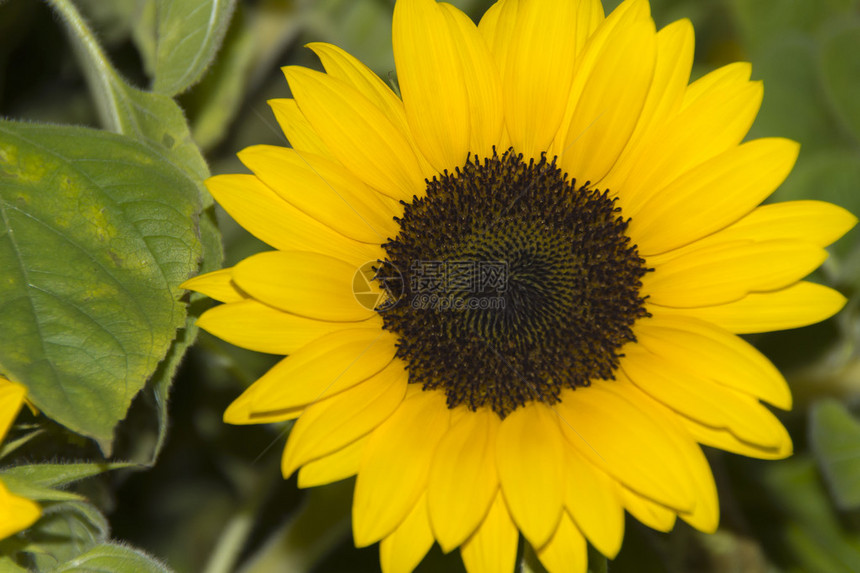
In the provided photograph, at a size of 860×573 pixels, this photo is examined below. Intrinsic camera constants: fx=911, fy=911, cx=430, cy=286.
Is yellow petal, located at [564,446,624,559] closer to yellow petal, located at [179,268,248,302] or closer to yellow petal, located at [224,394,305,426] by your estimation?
yellow petal, located at [224,394,305,426]

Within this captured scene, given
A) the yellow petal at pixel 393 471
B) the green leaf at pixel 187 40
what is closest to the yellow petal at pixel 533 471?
the yellow petal at pixel 393 471

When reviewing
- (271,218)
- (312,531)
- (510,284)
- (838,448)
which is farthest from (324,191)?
(838,448)

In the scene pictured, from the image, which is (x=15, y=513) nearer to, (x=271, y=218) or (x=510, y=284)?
(x=271, y=218)

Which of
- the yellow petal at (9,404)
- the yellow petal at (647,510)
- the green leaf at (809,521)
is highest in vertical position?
the yellow petal at (9,404)

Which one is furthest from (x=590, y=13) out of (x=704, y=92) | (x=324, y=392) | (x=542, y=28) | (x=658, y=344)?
(x=324, y=392)

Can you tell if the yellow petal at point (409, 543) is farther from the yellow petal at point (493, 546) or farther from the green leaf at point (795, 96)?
the green leaf at point (795, 96)

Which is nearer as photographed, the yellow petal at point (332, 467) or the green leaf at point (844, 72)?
the yellow petal at point (332, 467)
